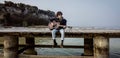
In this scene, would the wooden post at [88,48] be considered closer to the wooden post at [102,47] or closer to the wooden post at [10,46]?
the wooden post at [102,47]

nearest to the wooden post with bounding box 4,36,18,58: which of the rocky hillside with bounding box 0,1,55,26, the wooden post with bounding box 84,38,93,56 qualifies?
the wooden post with bounding box 84,38,93,56

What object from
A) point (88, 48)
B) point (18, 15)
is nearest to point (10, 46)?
point (88, 48)

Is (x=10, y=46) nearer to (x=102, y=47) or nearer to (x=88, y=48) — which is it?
(x=102, y=47)

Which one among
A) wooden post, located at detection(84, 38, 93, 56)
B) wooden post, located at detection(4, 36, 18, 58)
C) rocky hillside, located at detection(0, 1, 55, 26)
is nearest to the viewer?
wooden post, located at detection(4, 36, 18, 58)

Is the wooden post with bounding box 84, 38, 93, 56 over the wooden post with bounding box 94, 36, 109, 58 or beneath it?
beneath

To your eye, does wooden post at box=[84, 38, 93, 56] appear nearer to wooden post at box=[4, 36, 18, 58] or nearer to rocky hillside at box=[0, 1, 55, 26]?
wooden post at box=[4, 36, 18, 58]

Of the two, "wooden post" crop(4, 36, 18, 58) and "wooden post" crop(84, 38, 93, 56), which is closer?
"wooden post" crop(4, 36, 18, 58)

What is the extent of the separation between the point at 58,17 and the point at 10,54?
2622 mm

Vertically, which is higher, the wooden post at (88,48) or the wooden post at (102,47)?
the wooden post at (102,47)

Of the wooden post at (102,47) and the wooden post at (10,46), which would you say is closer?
the wooden post at (102,47)

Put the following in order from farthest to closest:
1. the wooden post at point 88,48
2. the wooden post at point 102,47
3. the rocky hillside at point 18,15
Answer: the rocky hillside at point 18,15 → the wooden post at point 88,48 → the wooden post at point 102,47

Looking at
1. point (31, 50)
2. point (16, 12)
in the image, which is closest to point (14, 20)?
point (16, 12)

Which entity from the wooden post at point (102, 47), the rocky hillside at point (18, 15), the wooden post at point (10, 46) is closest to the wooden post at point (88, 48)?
the wooden post at point (102, 47)

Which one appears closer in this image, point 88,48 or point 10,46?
point 10,46
